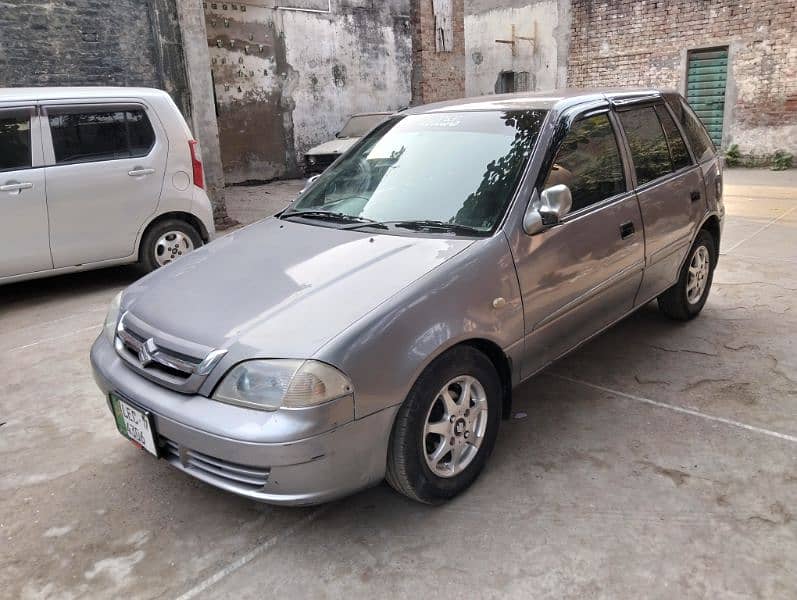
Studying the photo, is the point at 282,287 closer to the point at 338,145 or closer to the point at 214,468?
the point at 214,468

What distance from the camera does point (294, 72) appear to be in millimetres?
15570

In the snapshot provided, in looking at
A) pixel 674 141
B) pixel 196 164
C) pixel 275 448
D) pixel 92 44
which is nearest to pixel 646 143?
pixel 674 141

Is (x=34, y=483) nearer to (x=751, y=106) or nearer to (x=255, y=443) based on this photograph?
(x=255, y=443)

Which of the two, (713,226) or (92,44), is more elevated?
(92,44)

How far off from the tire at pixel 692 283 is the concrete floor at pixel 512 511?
1.71 feet

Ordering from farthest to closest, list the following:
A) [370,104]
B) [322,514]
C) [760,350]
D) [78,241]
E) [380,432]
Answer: [370,104] < [78,241] < [760,350] < [322,514] < [380,432]

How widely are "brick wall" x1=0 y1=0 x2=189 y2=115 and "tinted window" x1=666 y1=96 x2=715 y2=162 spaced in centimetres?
631

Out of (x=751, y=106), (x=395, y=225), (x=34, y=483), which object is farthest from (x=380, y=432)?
(x=751, y=106)

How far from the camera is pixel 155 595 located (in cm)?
233

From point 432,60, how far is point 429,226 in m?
10.7

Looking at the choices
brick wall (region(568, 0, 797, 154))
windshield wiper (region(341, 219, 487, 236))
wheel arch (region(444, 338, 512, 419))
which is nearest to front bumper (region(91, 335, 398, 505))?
wheel arch (region(444, 338, 512, 419))

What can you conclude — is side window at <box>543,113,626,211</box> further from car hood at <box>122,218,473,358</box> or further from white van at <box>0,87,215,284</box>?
white van at <box>0,87,215,284</box>

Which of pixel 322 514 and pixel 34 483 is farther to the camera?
pixel 34 483

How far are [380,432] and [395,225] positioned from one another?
114cm
